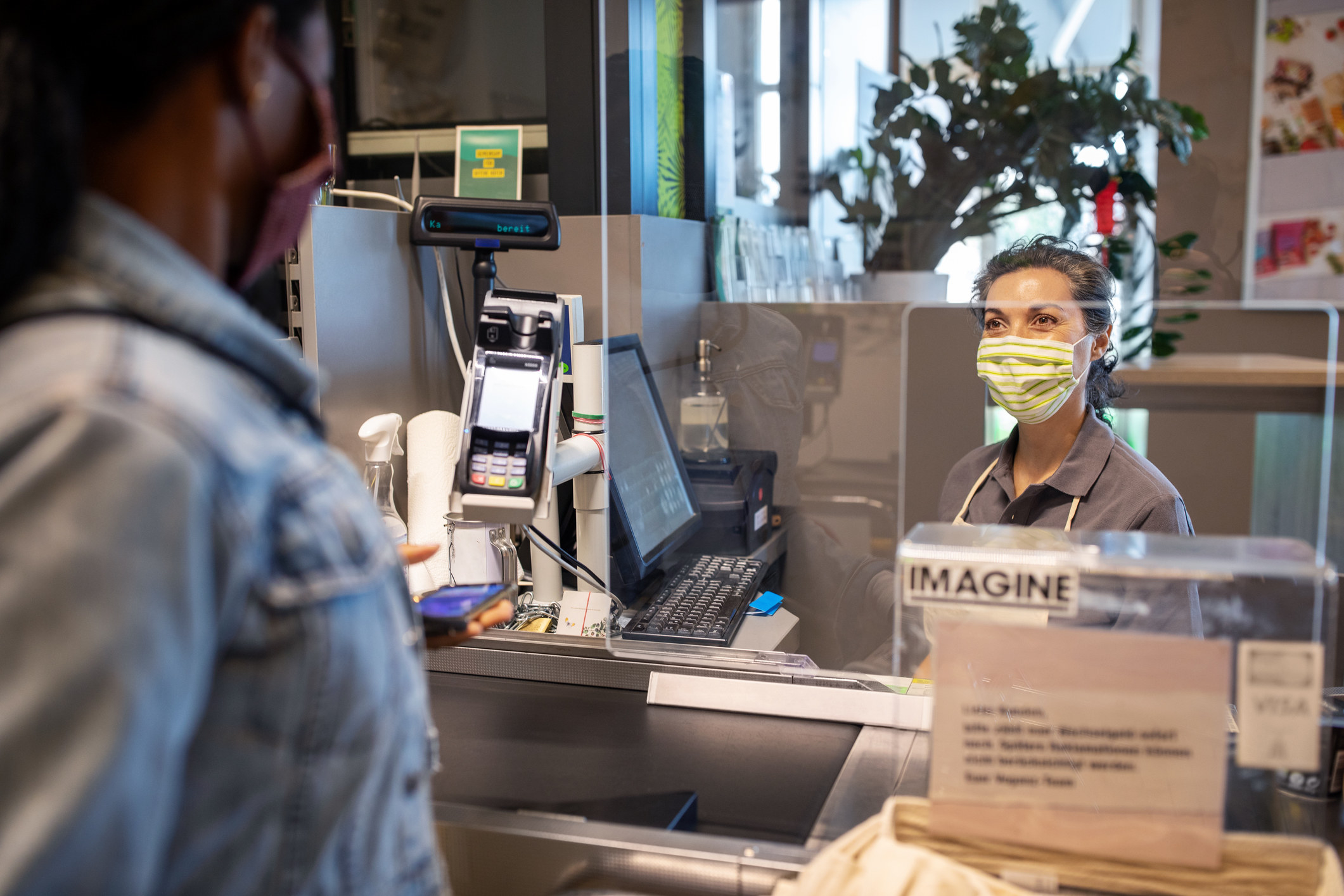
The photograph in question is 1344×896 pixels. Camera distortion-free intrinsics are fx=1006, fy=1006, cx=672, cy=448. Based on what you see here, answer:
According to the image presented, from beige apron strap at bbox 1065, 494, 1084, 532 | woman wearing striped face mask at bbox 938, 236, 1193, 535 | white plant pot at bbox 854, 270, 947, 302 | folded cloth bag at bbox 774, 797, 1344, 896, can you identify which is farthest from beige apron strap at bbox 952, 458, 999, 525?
folded cloth bag at bbox 774, 797, 1344, 896

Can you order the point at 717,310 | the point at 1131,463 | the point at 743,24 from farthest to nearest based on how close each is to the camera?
1. the point at 743,24
2. the point at 717,310
3. the point at 1131,463

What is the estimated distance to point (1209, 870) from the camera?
0.82 meters

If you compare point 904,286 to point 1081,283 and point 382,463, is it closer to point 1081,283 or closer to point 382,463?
point 1081,283

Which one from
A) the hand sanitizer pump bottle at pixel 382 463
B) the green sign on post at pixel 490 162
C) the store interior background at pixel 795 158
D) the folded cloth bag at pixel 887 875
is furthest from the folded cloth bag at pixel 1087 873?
the green sign on post at pixel 490 162

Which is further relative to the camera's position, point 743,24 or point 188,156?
point 743,24

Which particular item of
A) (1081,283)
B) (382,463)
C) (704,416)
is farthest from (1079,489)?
(382,463)

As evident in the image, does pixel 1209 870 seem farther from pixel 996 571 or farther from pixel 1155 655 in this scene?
pixel 996 571

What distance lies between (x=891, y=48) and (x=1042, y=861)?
1.72 m

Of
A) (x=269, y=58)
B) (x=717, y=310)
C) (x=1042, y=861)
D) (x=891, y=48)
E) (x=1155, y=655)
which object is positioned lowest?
(x=1042, y=861)

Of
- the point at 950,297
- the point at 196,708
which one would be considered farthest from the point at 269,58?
the point at 950,297

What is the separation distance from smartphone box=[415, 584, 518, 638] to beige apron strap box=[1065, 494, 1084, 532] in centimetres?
78

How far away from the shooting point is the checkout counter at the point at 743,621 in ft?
2.88

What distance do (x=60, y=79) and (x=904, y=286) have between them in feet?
3.89

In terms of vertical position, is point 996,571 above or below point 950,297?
below
